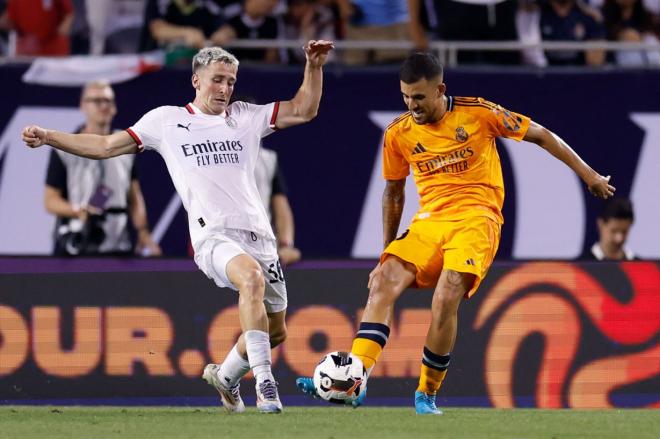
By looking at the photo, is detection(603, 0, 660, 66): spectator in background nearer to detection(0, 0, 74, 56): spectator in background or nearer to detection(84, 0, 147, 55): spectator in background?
detection(84, 0, 147, 55): spectator in background

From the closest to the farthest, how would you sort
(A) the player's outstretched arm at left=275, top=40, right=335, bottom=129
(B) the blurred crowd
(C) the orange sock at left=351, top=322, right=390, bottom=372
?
(C) the orange sock at left=351, top=322, right=390, bottom=372 < (A) the player's outstretched arm at left=275, top=40, right=335, bottom=129 < (B) the blurred crowd

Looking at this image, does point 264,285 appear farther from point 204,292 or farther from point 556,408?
point 556,408

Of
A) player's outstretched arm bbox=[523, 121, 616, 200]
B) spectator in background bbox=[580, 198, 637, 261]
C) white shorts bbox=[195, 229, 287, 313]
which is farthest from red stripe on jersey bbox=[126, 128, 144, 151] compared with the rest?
spectator in background bbox=[580, 198, 637, 261]

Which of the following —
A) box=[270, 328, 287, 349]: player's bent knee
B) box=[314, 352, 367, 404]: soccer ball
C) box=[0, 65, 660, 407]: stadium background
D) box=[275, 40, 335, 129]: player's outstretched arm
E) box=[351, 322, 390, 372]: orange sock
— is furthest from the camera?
box=[0, 65, 660, 407]: stadium background

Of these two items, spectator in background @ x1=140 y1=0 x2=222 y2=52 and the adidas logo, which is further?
spectator in background @ x1=140 y1=0 x2=222 y2=52

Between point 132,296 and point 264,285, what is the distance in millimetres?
2541

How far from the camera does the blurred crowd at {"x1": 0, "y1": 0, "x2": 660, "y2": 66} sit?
13.5 metres

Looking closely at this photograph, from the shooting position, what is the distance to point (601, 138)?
1366cm

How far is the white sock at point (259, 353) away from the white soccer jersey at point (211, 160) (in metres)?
0.74

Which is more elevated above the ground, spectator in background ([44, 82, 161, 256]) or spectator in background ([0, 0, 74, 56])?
spectator in background ([0, 0, 74, 56])

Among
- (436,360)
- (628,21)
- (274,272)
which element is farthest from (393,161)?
(628,21)

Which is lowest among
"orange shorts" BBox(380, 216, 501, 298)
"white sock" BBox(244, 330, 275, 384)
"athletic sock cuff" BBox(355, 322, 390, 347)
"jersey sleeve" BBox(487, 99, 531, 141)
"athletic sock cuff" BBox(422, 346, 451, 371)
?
"athletic sock cuff" BBox(422, 346, 451, 371)

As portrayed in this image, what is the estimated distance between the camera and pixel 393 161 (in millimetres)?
9203

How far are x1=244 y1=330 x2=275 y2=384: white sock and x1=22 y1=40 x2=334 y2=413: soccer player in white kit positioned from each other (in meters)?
0.21
